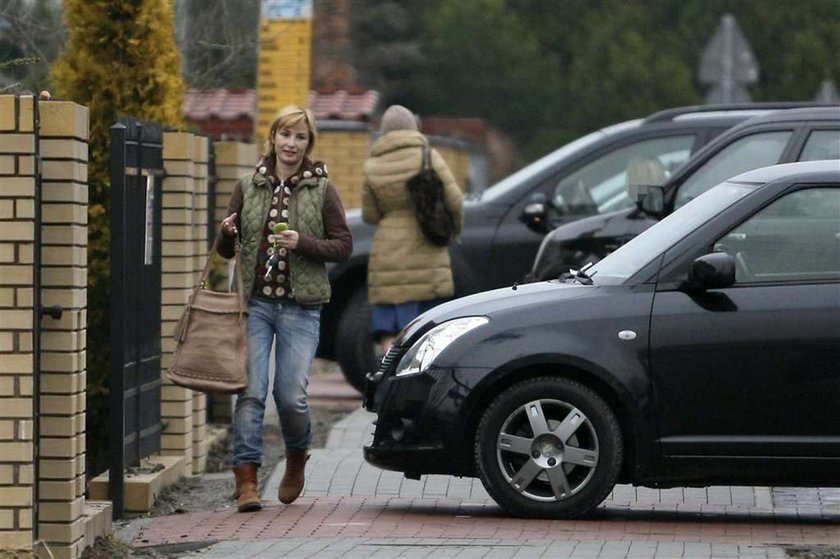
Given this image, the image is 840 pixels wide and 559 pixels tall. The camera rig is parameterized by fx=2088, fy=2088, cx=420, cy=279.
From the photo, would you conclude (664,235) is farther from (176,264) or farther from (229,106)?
(229,106)

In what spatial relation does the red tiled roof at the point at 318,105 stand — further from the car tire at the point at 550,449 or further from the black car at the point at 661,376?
the car tire at the point at 550,449

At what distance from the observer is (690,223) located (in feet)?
28.9

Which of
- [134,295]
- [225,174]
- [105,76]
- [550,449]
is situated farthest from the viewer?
[225,174]

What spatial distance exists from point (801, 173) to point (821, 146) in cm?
274

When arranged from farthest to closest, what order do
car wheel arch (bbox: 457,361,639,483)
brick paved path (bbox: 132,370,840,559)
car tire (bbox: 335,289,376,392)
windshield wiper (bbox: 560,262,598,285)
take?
car tire (bbox: 335,289,376,392), windshield wiper (bbox: 560,262,598,285), car wheel arch (bbox: 457,361,639,483), brick paved path (bbox: 132,370,840,559)

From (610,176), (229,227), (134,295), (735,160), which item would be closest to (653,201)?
(735,160)

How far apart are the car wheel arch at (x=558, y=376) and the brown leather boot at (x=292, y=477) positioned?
2.84ft

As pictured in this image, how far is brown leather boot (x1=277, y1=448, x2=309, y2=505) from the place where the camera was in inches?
357

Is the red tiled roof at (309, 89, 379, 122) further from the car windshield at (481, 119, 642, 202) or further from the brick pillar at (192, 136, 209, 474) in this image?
the brick pillar at (192, 136, 209, 474)

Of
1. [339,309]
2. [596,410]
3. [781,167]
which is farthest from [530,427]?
[339,309]

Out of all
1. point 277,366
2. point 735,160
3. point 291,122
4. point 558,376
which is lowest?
Result: point 277,366

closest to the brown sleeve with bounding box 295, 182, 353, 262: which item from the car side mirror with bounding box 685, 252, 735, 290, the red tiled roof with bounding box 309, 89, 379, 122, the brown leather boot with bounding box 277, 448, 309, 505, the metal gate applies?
the metal gate

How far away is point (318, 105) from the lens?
92.6 ft

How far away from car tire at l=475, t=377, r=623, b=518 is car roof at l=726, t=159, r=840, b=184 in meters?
1.21
